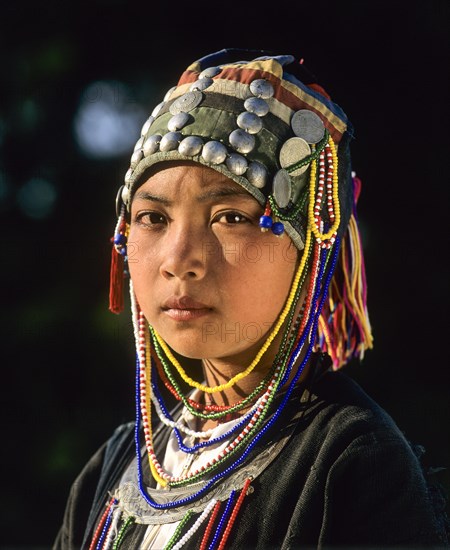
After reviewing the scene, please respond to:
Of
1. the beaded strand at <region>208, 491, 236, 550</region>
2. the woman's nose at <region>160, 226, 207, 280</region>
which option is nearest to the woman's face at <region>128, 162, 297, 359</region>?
the woman's nose at <region>160, 226, 207, 280</region>

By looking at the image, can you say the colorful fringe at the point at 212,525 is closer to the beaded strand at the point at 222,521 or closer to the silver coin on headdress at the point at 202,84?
the beaded strand at the point at 222,521

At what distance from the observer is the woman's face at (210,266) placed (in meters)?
1.77

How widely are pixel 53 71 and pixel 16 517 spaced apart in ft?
6.88

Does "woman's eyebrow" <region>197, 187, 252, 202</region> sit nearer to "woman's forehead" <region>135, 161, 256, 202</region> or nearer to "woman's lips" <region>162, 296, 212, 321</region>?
"woman's forehead" <region>135, 161, 256, 202</region>

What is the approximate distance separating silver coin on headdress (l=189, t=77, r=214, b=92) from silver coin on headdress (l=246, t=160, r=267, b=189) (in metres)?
0.28

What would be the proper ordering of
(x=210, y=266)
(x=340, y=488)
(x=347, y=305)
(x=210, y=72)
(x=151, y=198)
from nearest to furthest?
(x=340, y=488) < (x=210, y=266) < (x=151, y=198) < (x=210, y=72) < (x=347, y=305)

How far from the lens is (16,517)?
353 centimetres

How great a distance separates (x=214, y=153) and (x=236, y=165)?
6 cm

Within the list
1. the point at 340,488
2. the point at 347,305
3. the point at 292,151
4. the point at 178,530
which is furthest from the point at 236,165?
the point at 178,530

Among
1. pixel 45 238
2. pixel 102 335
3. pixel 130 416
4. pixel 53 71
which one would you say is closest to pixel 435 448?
pixel 130 416

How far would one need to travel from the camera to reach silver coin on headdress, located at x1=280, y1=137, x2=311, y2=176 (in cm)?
186

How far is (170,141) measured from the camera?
6.09 feet

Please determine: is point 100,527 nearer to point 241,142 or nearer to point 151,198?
point 151,198

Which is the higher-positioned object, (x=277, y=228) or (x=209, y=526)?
(x=277, y=228)
